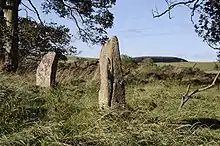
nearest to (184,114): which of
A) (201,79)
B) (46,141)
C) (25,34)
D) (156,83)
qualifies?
(46,141)

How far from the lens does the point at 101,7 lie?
2067 cm

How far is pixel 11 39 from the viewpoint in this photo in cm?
1883

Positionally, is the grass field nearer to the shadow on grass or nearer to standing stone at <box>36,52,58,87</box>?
the shadow on grass

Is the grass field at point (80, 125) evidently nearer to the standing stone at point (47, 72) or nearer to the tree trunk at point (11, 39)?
the standing stone at point (47, 72)

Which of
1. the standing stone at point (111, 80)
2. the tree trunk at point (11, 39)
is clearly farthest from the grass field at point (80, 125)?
the tree trunk at point (11, 39)

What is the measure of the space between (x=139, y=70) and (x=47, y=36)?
446 cm

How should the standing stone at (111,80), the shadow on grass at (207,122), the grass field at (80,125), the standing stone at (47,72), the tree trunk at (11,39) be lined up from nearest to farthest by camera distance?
1. the grass field at (80,125)
2. the shadow on grass at (207,122)
3. the standing stone at (111,80)
4. the standing stone at (47,72)
5. the tree trunk at (11,39)

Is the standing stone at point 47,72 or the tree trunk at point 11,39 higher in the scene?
the tree trunk at point 11,39

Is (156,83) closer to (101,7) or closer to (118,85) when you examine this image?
(101,7)

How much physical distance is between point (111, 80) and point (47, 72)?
682cm

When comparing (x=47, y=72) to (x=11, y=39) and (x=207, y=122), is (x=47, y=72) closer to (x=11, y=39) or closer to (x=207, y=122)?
(x=11, y=39)

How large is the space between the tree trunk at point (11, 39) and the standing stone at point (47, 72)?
2.51m

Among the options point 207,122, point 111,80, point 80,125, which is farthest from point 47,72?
point 80,125

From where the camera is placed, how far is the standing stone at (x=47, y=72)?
15.6 metres
